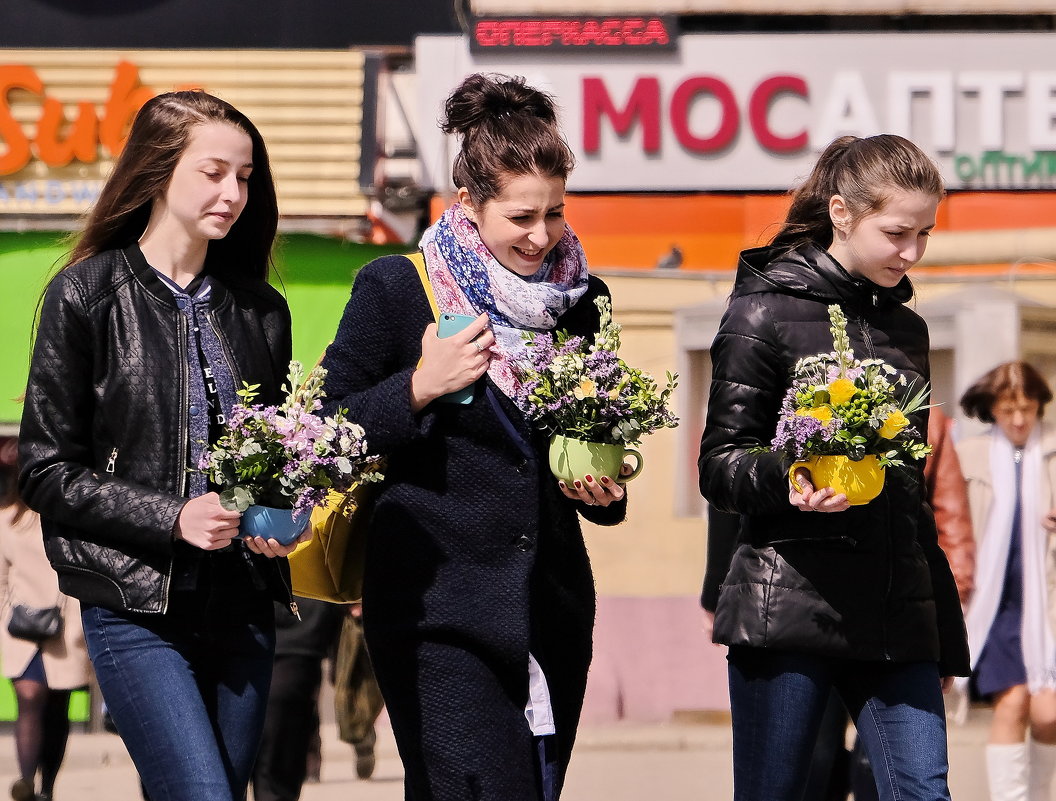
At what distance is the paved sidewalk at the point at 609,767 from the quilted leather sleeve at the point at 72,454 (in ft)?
14.9

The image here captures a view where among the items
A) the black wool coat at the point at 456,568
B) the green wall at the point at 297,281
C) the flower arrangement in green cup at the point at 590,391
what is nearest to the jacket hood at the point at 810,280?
the flower arrangement in green cup at the point at 590,391

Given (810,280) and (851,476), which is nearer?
(851,476)

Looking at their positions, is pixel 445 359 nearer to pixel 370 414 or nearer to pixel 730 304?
pixel 370 414

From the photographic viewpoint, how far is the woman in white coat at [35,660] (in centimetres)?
714

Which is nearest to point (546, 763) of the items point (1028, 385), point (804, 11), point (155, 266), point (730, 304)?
point (730, 304)

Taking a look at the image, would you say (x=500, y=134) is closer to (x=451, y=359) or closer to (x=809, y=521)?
(x=451, y=359)

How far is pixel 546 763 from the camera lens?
3.52m

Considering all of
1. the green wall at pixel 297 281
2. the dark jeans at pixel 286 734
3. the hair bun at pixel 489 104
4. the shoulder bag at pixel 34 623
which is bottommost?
the dark jeans at pixel 286 734

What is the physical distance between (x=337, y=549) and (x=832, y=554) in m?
1.13

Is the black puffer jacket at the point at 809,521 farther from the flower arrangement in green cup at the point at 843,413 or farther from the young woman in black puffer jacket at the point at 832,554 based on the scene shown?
the flower arrangement in green cup at the point at 843,413

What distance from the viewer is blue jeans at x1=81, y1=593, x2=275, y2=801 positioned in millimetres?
3252

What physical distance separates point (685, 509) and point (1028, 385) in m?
3.35

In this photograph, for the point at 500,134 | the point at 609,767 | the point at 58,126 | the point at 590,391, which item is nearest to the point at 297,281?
→ the point at 58,126

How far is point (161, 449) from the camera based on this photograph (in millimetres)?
3363
